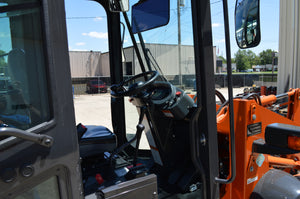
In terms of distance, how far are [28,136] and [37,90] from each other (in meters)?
0.18

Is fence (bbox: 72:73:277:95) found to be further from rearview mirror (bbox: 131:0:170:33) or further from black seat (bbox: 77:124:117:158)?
black seat (bbox: 77:124:117:158)

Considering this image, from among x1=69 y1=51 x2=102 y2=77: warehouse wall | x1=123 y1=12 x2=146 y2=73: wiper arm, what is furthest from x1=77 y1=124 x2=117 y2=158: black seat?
x1=69 y1=51 x2=102 y2=77: warehouse wall

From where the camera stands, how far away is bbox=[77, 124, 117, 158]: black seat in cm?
195

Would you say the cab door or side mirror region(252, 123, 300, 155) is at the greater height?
the cab door

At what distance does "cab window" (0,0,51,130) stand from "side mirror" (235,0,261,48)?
3.73 ft

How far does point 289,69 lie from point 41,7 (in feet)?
24.3

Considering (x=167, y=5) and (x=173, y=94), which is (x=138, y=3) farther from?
(x=173, y=94)

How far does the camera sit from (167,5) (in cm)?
167

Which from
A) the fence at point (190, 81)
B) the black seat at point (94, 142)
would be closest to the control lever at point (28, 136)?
the fence at point (190, 81)

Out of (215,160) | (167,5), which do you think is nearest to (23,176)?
(215,160)

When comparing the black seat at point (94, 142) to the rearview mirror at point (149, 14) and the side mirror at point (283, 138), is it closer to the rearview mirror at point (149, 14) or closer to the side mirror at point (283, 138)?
the rearview mirror at point (149, 14)

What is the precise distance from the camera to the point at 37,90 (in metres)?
0.84

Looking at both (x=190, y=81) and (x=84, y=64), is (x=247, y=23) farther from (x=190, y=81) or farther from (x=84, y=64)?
(x=84, y=64)

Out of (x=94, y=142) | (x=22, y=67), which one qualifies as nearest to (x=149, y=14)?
(x=94, y=142)
